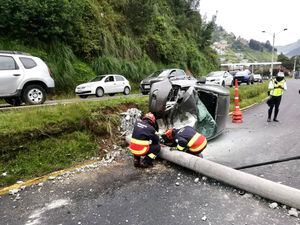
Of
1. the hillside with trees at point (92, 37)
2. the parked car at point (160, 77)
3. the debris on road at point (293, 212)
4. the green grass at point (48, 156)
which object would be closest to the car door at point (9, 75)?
the green grass at point (48, 156)

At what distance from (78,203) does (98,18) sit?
17.4 m

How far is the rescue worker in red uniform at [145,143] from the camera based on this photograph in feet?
17.9

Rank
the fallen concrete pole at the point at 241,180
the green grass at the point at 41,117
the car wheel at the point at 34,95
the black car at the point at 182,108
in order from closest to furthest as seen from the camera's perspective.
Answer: the fallen concrete pole at the point at 241,180
the green grass at the point at 41,117
the black car at the point at 182,108
the car wheel at the point at 34,95

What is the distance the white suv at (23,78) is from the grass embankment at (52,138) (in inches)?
98.9

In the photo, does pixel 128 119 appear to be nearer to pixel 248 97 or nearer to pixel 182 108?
pixel 182 108

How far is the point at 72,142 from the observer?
630 cm

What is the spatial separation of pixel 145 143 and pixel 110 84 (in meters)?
12.0

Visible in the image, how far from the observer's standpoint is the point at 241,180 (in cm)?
433

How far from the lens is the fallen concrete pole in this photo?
3.81 metres

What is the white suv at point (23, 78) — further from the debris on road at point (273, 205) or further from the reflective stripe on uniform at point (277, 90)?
the debris on road at point (273, 205)

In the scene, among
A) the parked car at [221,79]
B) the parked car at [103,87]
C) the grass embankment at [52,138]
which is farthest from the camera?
the parked car at [221,79]

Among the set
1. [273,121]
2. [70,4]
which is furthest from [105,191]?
[70,4]

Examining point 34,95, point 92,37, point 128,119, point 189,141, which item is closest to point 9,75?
point 34,95

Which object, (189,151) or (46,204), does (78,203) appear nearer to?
(46,204)
